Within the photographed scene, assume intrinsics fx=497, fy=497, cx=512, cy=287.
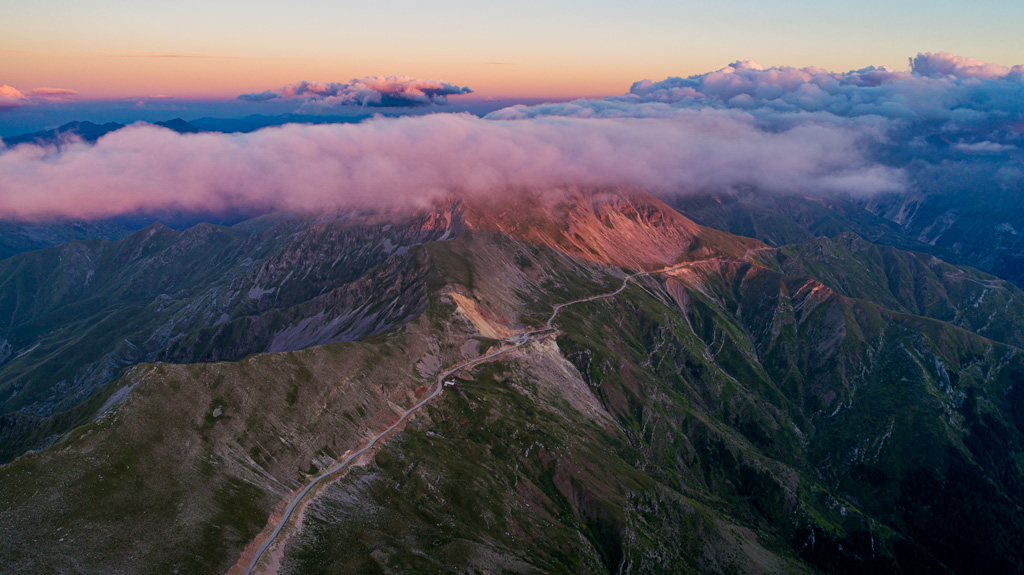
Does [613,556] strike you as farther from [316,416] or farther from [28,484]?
[28,484]

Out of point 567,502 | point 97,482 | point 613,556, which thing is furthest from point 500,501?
point 97,482

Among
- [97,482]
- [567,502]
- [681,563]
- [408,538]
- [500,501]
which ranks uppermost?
[97,482]

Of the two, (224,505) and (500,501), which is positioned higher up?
(224,505)

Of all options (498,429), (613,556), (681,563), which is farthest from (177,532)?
(681,563)

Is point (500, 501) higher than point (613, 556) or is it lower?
higher

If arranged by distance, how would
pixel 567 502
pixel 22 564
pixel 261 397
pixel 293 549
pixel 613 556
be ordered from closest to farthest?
pixel 22 564, pixel 293 549, pixel 261 397, pixel 613 556, pixel 567 502

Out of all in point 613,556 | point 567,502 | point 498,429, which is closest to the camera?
point 613,556

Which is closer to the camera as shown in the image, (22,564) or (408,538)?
(22,564)

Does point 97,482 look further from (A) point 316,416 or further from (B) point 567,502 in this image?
(B) point 567,502

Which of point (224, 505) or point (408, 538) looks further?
point (408, 538)
